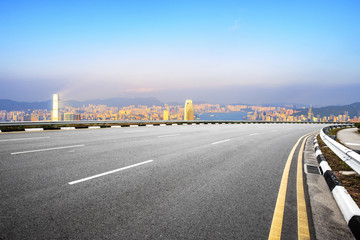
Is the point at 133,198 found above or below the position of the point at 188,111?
below

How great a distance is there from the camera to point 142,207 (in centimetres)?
314

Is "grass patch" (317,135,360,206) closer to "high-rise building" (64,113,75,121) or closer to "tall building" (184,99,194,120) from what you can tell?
"high-rise building" (64,113,75,121)

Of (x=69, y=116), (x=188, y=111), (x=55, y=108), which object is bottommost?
(x=69, y=116)

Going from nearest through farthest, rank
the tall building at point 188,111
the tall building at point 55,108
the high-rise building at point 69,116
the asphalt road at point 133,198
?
the asphalt road at point 133,198 → the tall building at point 55,108 → the high-rise building at point 69,116 → the tall building at point 188,111

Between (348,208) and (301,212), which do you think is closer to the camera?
(348,208)

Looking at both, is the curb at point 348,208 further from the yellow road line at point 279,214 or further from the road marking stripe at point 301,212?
the yellow road line at point 279,214

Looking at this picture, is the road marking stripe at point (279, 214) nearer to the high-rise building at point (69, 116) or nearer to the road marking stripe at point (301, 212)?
the road marking stripe at point (301, 212)

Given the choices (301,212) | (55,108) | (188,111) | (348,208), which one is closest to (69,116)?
(55,108)

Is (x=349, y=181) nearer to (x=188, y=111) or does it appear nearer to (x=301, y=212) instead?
(x=301, y=212)

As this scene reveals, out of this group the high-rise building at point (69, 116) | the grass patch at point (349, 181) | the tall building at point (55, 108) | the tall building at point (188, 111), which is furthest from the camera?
the tall building at point (188, 111)

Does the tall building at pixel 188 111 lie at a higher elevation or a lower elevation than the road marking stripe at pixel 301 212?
higher

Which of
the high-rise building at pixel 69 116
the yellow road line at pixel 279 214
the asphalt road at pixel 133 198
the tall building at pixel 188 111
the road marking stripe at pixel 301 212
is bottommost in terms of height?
the road marking stripe at pixel 301 212

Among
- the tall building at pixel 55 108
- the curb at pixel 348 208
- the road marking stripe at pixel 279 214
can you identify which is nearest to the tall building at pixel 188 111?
the tall building at pixel 55 108

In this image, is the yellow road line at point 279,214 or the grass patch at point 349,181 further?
the grass patch at point 349,181
